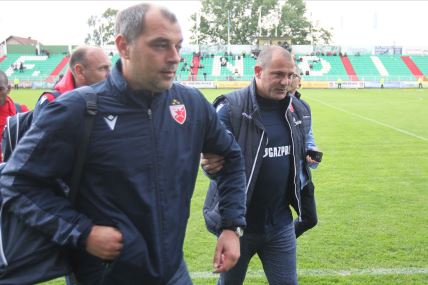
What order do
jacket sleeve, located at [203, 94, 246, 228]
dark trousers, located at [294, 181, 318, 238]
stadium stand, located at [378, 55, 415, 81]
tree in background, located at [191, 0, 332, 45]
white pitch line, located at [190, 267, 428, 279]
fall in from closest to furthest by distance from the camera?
jacket sleeve, located at [203, 94, 246, 228], dark trousers, located at [294, 181, 318, 238], white pitch line, located at [190, 267, 428, 279], stadium stand, located at [378, 55, 415, 81], tree in background, located at [191, 0, 332, 45]

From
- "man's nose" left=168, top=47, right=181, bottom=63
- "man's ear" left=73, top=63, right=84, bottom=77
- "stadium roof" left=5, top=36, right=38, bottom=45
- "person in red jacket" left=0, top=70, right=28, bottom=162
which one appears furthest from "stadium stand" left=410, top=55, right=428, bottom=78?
"stadium roof" left=5, top=36, right=38, bottom=45

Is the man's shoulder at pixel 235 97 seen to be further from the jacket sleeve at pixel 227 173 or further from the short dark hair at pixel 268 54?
the jacket sleeve at pixel 227 173

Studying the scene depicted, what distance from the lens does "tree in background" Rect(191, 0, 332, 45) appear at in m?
77.0

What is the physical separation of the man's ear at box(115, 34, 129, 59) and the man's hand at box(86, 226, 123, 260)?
759mm

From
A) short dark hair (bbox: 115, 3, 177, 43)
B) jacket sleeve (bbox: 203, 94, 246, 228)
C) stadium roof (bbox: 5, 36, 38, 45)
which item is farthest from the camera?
stadium roof (bbox: 5, 36, 38, 45)

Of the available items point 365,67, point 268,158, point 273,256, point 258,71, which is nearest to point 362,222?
point 273,256

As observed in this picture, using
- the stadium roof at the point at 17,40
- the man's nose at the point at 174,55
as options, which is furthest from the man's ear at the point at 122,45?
the stadium roof at the point at 17,40

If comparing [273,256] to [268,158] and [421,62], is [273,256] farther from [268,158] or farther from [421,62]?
[421,62]

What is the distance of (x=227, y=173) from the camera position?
8.32 ft

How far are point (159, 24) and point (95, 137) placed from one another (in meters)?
0.55

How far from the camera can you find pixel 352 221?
21.5 ft

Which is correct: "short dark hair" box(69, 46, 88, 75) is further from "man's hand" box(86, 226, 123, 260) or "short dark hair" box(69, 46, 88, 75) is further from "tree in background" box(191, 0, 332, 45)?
"tree in background" box(191, 0, 332, 45)

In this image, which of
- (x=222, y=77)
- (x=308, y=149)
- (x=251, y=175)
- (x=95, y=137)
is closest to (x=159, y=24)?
(x=95, y=137)

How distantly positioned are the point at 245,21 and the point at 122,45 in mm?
77928
